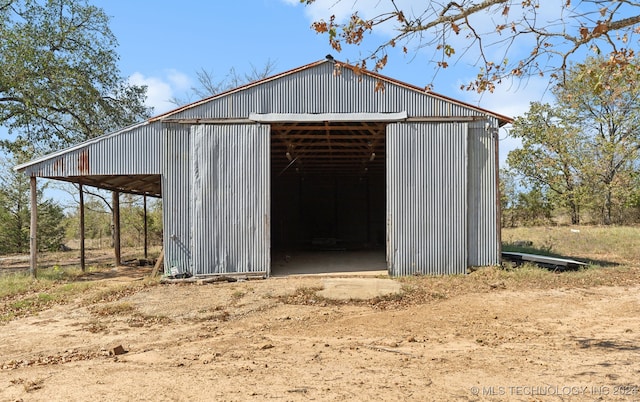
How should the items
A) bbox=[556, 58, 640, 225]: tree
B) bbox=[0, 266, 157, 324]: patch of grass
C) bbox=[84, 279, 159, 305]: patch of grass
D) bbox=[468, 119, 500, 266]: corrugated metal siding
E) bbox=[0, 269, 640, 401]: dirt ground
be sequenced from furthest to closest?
bbox=[556, 58, 640, 225]: tree < bbox=[468, 119, 500, 266]: corrugated metal siding < bbox=[84, 279, 159, 305]: patch of grass < bbox=[0, 266, 157, 324]: patch of grass < bbox=[0, 269, 640, 401]: dirt ground

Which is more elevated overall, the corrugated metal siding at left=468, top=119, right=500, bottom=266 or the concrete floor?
the corrugated metal siding at left=468, top=119, right=500, bottom=266

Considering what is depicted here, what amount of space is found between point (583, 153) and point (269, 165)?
83.5 ft

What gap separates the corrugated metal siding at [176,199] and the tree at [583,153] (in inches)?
955

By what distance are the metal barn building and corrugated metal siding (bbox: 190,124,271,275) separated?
0.03 m

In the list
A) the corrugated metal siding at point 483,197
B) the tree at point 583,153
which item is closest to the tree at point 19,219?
the corrugated metal siding at point 483,197

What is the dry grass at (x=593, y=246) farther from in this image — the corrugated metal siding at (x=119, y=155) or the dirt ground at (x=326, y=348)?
the corrugated metal siding at (x=119, y=155)

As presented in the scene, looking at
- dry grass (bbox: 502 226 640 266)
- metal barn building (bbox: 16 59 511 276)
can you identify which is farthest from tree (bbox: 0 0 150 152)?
dry grass (bbox: 502 226 640 266)

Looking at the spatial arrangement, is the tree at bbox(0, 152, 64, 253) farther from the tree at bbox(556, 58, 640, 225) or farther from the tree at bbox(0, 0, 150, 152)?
the tree at bbox(556, 58, 640, 225)

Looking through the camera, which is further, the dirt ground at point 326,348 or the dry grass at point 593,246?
the dry grass at point 593,246

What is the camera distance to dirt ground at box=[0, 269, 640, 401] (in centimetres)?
452

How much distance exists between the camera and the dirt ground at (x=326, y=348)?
4523 mm

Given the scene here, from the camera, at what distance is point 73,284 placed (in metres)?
11.6

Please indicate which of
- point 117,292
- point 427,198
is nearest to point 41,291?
point 117,292

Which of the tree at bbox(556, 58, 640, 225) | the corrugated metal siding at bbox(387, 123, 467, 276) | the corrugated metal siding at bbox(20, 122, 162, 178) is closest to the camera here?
the corrugated metal siding at bbox(387, 123, 467, 276)
